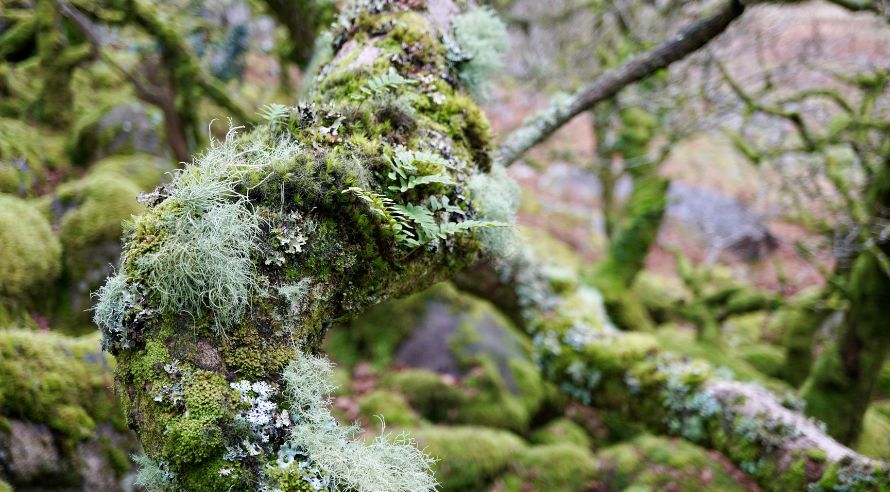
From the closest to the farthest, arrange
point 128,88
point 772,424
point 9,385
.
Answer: point 9,385
point 772,424
point 128,88

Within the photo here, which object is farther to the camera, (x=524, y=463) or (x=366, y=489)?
(x=524, y=463)

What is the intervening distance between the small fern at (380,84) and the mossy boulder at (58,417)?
2.14 metres

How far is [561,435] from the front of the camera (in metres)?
6.19

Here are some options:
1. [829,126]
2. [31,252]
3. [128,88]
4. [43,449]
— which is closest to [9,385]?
[43,449]

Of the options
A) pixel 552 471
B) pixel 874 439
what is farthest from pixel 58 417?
pixel 874 439

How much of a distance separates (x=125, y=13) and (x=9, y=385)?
3.76 meters

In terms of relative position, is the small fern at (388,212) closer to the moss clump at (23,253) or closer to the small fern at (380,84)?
the small fern at (380,84)

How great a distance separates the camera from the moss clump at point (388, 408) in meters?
5.70

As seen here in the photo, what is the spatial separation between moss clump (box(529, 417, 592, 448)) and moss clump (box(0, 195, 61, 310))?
16.4 ft

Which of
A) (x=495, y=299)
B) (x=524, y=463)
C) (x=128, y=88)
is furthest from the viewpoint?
(x=128, y=88)

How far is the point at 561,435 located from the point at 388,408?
208 centimetres

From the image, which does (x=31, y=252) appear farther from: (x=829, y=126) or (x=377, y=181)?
(x=829, y=126)

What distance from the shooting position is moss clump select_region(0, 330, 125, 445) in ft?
8.82

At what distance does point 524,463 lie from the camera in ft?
17.4
